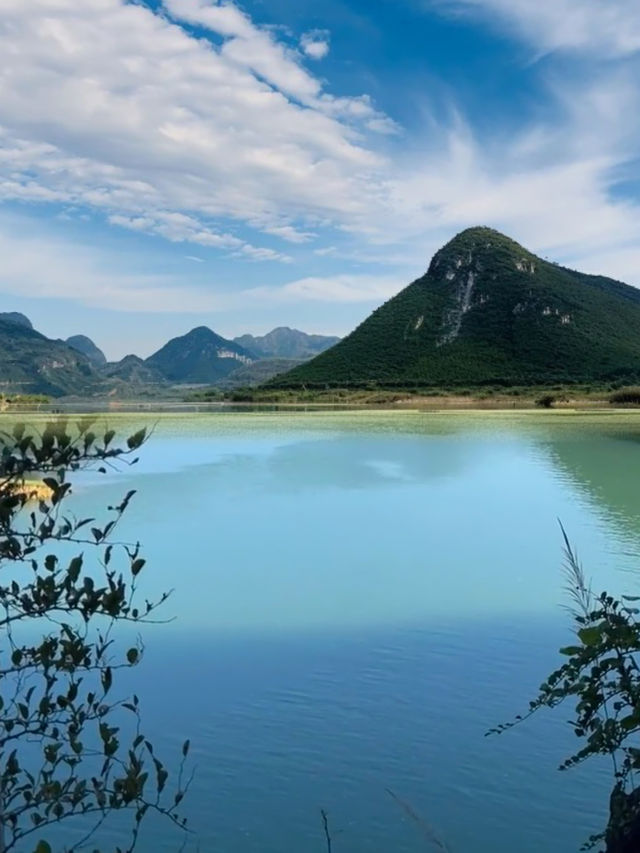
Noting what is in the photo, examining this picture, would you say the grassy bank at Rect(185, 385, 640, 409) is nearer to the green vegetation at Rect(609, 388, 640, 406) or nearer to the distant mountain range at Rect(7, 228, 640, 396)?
the green vegetation at Rect(609, 388, 640, 406)

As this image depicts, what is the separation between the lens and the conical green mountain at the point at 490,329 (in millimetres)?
82750

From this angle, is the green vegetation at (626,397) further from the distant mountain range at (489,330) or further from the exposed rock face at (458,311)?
the exposed rock face at (458,311)

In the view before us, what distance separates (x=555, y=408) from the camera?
57.2m

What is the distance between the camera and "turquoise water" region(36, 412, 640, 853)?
4223 millimetres

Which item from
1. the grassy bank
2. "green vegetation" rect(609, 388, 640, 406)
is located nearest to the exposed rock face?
the grassy bank

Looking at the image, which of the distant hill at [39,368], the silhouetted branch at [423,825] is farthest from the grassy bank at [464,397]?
the distant hill at [39,368]

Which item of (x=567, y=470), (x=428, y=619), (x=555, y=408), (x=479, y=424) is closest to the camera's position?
(x=428, y=619)

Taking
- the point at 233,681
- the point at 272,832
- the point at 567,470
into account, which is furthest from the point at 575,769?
the point at 567,470

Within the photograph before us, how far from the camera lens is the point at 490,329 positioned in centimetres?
9506

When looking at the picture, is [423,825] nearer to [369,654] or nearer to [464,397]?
[369,654]

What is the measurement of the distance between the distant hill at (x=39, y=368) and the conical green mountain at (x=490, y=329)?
81919 mm

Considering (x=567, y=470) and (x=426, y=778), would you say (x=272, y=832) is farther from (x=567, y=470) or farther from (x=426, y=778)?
(x=567, y=470)

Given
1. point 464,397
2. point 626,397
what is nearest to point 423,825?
point 626,397

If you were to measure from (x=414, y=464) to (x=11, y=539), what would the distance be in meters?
20.6
